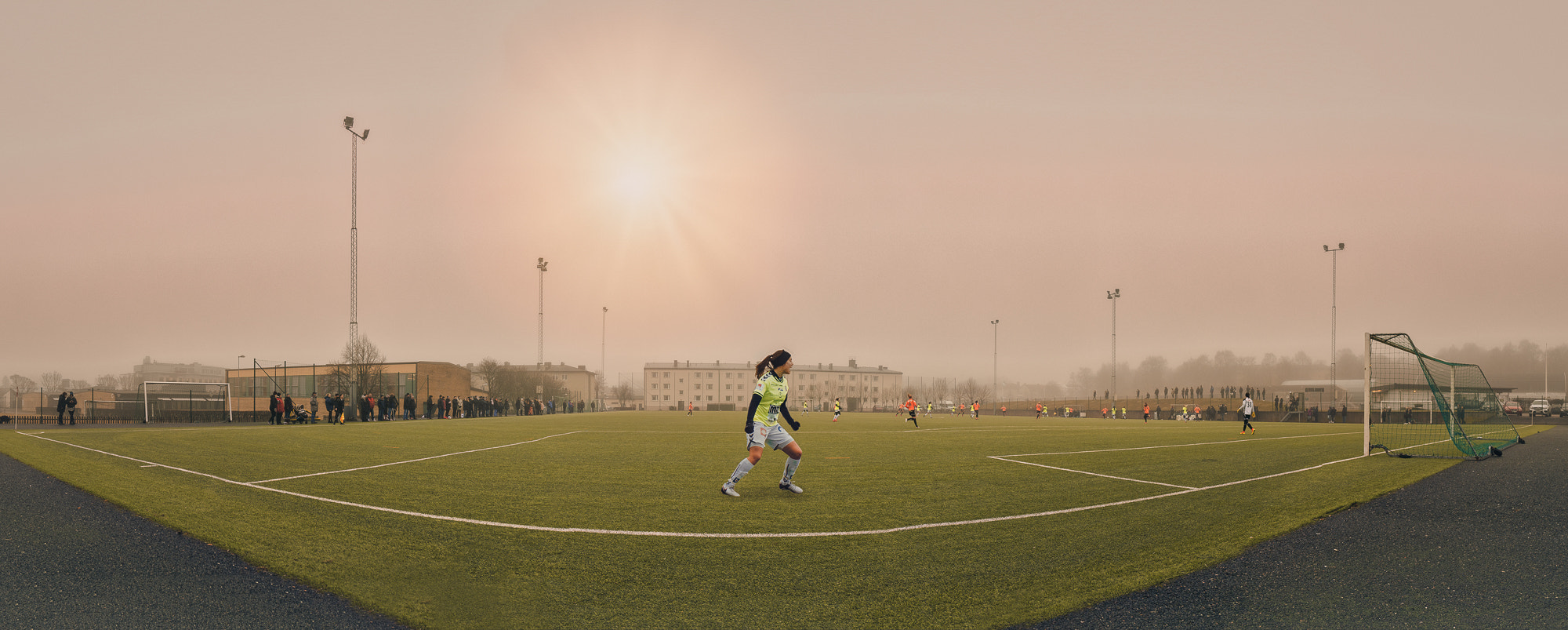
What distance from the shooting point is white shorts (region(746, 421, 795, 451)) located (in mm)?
9930

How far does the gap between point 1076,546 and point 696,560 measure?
359cm

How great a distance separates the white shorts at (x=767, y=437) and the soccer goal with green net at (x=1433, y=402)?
45.5 ft

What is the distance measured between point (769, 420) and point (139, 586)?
6.73 meters

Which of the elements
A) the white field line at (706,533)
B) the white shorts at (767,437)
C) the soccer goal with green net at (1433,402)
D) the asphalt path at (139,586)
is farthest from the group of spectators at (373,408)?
the soccer goal with green net at (1433,402)

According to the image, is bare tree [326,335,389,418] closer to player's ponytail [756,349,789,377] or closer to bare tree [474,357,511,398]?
bare tree [474,357,511,398]

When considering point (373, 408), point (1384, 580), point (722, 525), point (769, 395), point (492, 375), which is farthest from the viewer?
point (492, 375)

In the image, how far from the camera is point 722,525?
25.4ft

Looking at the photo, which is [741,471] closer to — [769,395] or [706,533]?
[769,395]

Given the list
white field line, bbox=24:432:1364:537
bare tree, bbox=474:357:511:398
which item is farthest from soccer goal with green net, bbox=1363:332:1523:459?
bare tree, bbox=474:357:511:398

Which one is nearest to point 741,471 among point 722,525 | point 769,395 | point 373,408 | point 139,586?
point 769,395

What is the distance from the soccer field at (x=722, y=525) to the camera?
5.23 meters

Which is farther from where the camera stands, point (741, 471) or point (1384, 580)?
point (741, 471)

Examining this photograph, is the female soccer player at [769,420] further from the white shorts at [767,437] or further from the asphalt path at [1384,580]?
the asphalt path at [1384,580]

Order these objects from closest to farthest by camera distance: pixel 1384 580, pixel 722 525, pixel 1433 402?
pixel 1384 580 → pixel 722 525 → pixel 1433 402
